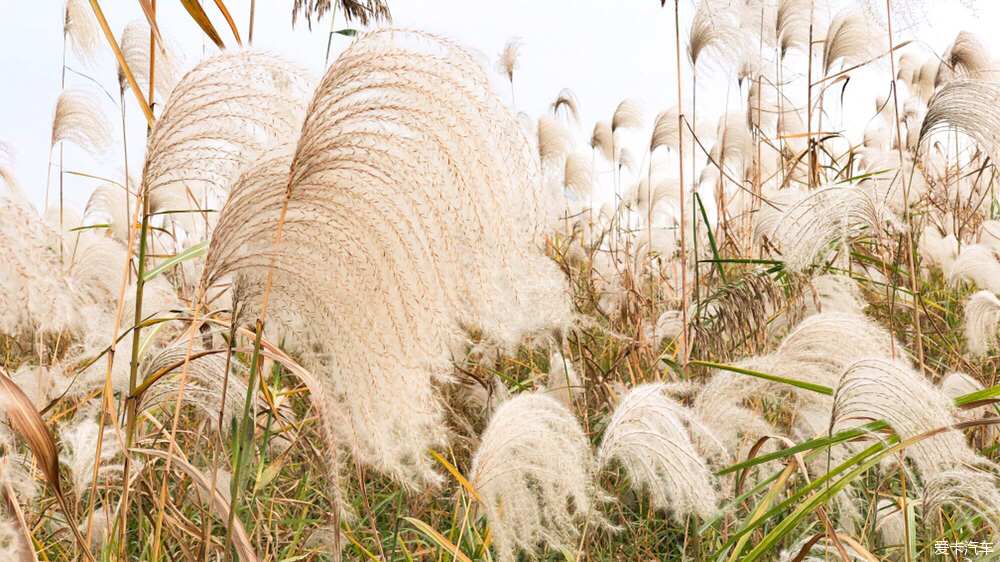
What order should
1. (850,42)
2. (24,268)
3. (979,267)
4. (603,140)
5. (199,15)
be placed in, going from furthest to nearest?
(603,140)
(850,42)
(979,267)
(199,15)
(24,268)

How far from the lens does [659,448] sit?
1.52m

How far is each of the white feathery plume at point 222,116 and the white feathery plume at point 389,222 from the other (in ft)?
0.30

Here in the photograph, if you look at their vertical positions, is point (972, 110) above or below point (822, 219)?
above

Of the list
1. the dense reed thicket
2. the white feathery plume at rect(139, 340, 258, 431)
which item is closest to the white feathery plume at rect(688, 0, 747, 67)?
the dense reed thicket

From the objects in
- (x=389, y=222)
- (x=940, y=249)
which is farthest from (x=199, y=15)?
(x=940, y=249)

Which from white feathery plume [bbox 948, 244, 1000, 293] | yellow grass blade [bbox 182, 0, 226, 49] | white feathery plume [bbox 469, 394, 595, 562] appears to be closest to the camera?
yellow grass blade [bbox 182, 0, 226, 49]

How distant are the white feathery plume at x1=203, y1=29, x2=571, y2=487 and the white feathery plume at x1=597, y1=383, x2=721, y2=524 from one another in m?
0.39

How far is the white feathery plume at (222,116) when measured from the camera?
1290 mm

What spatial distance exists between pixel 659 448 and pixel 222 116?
104 cm

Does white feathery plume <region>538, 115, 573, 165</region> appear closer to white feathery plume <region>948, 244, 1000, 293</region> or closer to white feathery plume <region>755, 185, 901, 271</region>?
white feathery plume <region>948, 244, 1000, 293</region>

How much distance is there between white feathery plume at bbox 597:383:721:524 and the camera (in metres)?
1.52

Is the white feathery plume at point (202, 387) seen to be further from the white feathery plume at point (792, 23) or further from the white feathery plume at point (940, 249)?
the white feathery plume at point (940, 249)

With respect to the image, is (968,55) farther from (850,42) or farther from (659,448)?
(659,448)

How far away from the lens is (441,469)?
9.57ft
